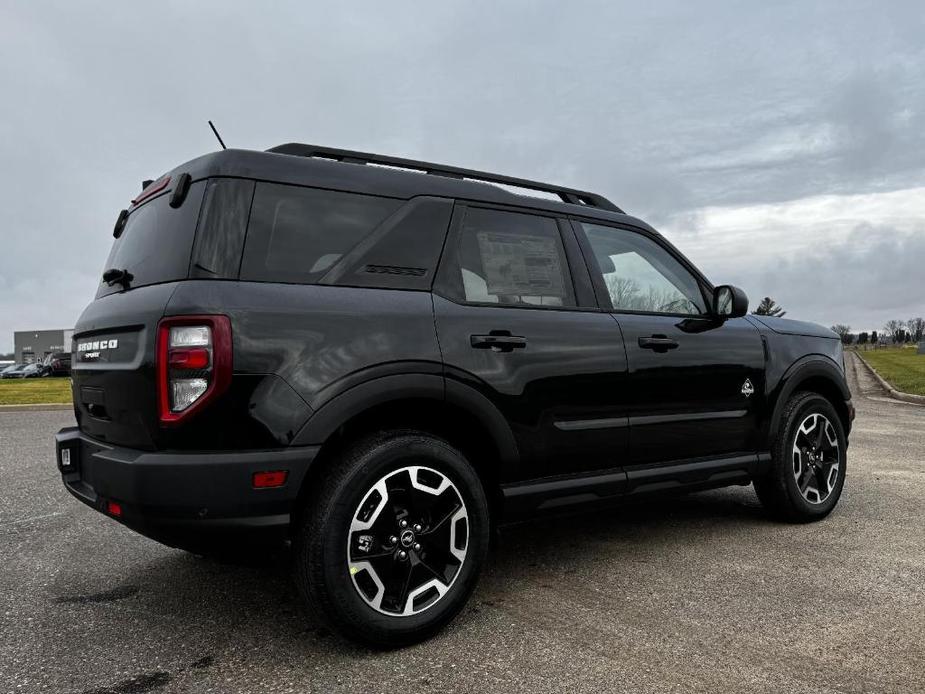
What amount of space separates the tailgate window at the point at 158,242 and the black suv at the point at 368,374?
0.04ft

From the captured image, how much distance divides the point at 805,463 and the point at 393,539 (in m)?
3.02

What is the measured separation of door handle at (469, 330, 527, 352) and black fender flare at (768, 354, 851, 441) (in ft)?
6.67

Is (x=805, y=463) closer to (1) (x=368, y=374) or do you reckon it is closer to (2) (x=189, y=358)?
(1) (x=368, y=374)

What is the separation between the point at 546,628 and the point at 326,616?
897mm

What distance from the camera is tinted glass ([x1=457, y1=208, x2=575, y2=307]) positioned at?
319cm

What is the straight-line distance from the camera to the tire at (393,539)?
101 inches

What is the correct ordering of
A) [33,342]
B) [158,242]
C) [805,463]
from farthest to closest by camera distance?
[33,342], [805,463], [158,242]

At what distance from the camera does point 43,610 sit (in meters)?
3.15

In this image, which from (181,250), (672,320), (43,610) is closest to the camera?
(181,250)

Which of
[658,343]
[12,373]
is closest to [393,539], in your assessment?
[658,343]

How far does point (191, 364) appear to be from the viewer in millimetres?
2422

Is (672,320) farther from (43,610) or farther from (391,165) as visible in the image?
(43,610)

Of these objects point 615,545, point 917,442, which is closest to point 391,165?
point 615,545

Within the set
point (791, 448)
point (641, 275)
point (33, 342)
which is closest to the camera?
point (641, 275)
